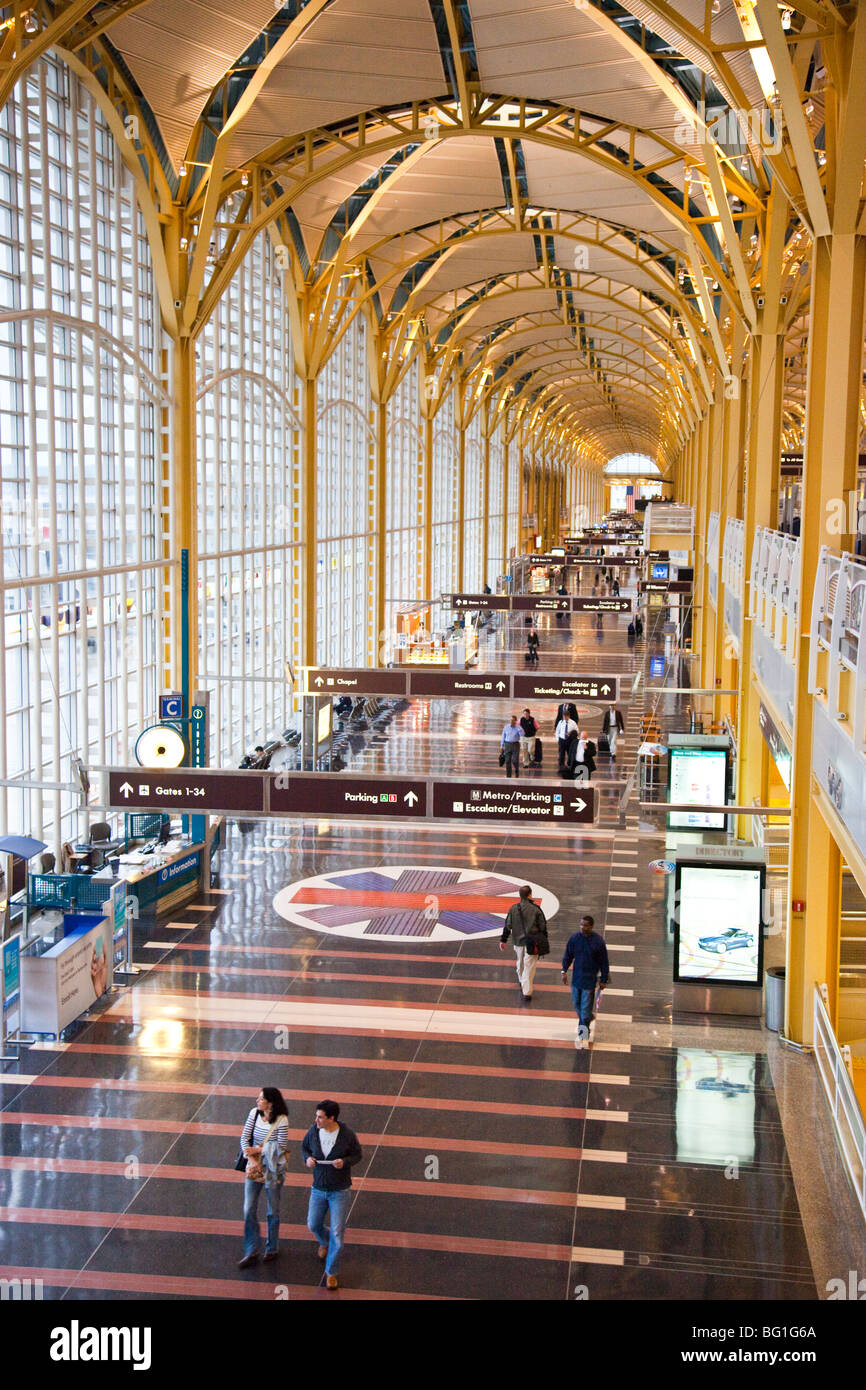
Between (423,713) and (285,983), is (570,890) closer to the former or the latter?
(285,983)

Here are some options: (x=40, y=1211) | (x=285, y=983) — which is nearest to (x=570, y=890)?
(x=285, y=983)

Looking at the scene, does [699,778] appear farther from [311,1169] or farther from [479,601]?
[479,601]

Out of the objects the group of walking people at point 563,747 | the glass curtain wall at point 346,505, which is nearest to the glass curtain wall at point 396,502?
the glass curtain wall at point 346,505

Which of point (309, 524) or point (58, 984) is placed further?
point (309, 524)

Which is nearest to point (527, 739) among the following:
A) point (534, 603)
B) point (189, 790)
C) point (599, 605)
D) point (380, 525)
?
point (534, 603)

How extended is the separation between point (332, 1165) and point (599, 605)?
32.9 meters

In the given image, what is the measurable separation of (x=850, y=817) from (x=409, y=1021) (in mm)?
7532

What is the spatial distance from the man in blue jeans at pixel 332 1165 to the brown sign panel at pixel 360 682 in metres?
13.8

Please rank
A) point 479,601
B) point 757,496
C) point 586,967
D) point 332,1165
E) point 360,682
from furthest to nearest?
1. point 479,601
2. point 360,682
3. point 757,496
4. point 586,967
5. point 332,1165

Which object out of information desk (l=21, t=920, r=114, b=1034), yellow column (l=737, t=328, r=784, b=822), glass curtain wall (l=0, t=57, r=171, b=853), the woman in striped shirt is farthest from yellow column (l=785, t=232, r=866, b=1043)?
glass curtain wall (l=0, t=57, r=171, b=853)

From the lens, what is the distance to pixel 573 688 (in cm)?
2330

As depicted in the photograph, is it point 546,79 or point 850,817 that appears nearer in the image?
point 850,817

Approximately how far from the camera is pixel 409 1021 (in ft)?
53.1

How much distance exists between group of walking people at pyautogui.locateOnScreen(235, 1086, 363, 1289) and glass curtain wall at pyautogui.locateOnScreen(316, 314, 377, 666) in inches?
1043
